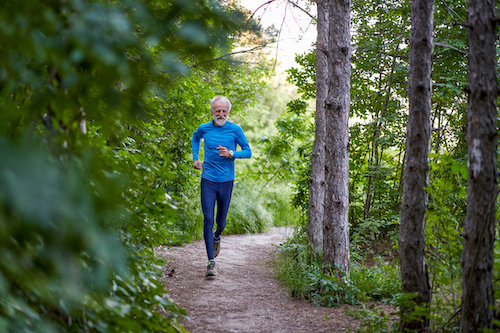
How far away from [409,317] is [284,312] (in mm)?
1573

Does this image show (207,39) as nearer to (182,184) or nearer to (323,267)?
(323,267)

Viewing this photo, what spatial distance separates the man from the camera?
4602mm

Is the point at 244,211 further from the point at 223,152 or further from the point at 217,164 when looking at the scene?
the point at 223,152

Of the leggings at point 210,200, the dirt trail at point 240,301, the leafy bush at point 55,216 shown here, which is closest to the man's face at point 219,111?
the leggings at point 210,200

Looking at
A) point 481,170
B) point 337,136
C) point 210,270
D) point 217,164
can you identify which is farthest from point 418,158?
point 210,270

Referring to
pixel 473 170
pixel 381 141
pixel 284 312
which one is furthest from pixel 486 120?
pixel 381 141

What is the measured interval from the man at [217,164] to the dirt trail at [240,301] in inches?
15.5

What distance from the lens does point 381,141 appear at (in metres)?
6.71

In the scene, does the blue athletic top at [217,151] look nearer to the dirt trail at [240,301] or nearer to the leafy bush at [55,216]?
the dirt trail at [240,301]

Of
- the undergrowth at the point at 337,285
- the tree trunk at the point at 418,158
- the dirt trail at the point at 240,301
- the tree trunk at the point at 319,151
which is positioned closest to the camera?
the tree trunk at the point at 418,158

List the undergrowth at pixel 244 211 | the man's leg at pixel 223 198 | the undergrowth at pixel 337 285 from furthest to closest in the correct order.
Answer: the undergrowth at pixel 244 211 < the man's leg at pixel 223 198 < the undergrowth at pixel 337 285

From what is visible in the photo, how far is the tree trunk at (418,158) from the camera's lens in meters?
2.62

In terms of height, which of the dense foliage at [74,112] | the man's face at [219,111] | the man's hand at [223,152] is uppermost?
the man's face at [219,111]

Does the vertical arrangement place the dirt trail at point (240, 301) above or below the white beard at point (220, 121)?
below
